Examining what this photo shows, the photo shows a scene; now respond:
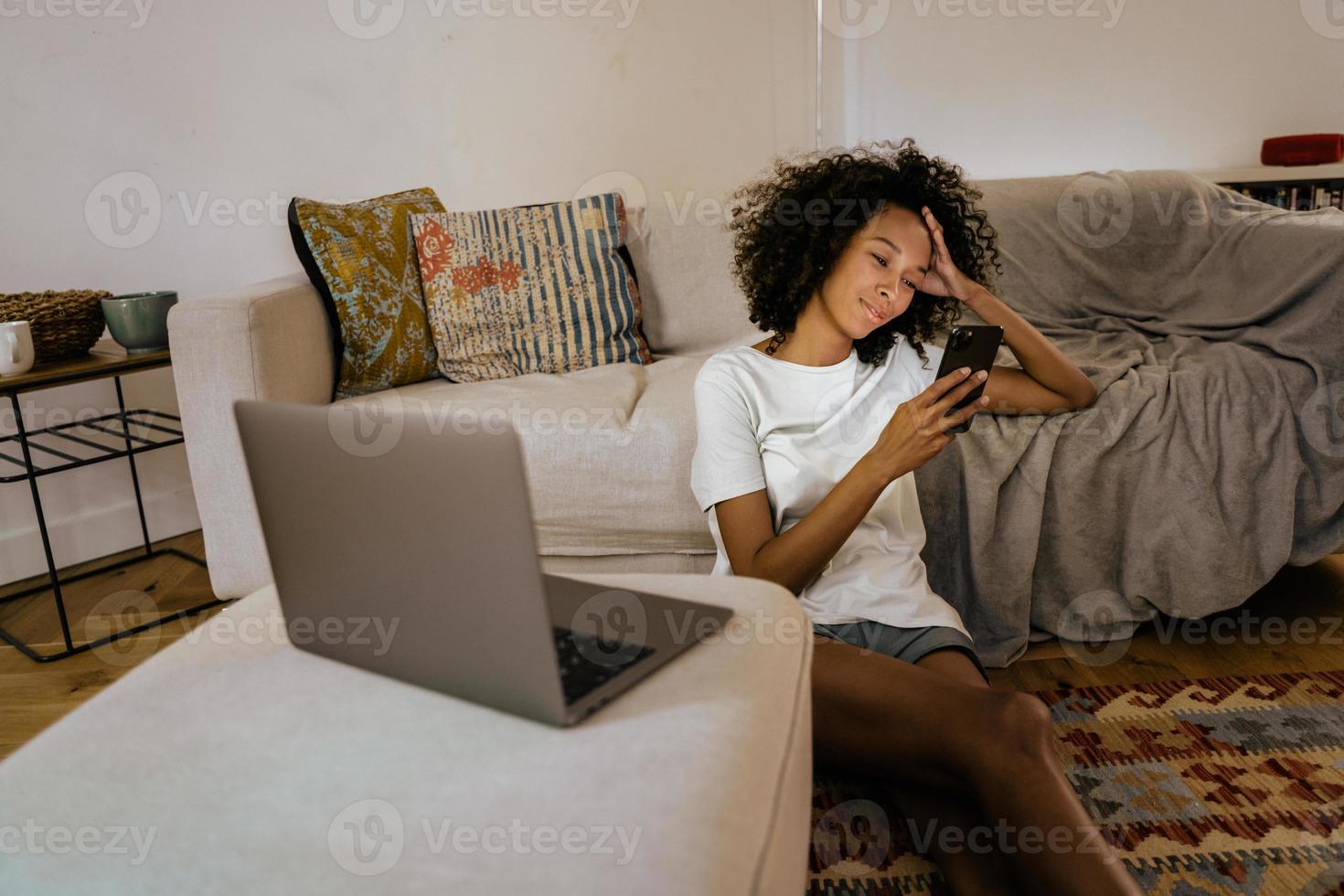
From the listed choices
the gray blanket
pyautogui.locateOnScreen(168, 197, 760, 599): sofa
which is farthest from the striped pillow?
the gray blanket

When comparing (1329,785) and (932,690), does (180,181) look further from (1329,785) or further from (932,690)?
(1329,785)

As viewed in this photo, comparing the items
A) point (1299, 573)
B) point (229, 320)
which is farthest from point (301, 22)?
point (1299, 573)

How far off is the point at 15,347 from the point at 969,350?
1609mm

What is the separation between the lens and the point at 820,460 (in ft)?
4.05

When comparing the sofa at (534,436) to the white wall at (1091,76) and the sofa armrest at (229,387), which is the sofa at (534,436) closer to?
the sofa armrest at (229,387)

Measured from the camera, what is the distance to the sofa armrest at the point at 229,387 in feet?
5.45

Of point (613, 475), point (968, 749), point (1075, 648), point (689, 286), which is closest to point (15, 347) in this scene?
point (613, 475)

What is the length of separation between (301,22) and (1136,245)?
6.58ft

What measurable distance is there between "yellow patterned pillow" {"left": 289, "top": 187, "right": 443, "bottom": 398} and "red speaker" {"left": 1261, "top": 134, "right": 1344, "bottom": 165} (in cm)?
242

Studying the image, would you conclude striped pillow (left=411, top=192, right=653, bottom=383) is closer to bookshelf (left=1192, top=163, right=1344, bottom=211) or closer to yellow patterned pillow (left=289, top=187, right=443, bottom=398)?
yellow patterned pillow (left=289, top=187, right=443, bottom=398)

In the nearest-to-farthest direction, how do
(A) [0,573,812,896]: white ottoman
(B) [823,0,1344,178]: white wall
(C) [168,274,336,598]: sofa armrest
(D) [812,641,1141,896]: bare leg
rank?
1. (A) [0,573,812,896]: white ottoman
2. (D) [812,641,1141,896]: bare leg
3. (C) [168,274,336,598]: sofa armrest
4. (B) [823,0,1344,178]: white wall

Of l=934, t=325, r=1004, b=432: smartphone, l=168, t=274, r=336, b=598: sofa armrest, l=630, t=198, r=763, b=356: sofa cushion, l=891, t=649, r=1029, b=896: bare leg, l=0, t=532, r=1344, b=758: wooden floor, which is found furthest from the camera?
l=630, t=198, r=763, b=356: sofa cushion

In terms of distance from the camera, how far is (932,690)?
0.98m

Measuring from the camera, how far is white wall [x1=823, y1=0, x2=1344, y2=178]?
2875 millimetres
